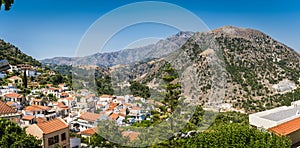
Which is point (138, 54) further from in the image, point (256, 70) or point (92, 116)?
point (256, 70)

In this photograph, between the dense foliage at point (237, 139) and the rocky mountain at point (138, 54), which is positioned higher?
the rocky mountain at point (138, 54)

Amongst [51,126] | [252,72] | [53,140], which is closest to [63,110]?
[51,126]

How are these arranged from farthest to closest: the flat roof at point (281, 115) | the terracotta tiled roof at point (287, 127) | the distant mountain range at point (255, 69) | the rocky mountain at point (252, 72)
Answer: the distant mountain range at point (255, 69)
the rocky mountain at point (252, 72)
the flat roof at point (281, 115)
the terracotta tiled roof at point (287, 127)

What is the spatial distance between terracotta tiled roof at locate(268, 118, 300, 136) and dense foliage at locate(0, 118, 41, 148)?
5.15 meters

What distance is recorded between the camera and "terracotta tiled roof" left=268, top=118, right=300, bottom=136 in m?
5.37

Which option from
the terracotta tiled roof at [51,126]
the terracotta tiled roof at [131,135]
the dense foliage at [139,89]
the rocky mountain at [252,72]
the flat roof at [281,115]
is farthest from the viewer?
the rocky mountain at [252,72]

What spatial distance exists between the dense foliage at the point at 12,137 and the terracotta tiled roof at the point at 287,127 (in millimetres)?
5150

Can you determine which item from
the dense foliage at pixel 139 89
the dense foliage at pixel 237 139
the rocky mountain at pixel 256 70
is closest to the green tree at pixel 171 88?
the dense foliage at pixel 139 89

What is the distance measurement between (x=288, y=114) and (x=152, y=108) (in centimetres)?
350

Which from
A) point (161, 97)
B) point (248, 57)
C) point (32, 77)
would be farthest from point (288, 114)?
point (248, 57)

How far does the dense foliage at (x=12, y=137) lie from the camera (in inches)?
233

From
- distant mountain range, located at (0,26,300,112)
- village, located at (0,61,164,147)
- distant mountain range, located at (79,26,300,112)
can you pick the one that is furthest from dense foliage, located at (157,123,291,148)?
distant mountain range, located at (79,26,300,112)

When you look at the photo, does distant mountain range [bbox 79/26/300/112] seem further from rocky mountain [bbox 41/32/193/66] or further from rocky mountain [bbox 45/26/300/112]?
rocky mountain [bbox 41/32/193/66]

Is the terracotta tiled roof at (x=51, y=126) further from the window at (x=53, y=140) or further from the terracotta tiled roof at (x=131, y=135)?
the terracotta tiled roof at (x=131, y=135)
